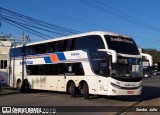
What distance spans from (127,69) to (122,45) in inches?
57.8

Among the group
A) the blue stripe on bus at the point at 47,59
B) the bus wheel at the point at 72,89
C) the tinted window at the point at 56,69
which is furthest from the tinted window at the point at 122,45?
the blue stripe on bus at the point at 47,59

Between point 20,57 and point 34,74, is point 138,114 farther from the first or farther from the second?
point 20,57

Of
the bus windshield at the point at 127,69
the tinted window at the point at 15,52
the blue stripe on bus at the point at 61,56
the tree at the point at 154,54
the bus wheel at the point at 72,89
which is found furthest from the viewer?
the tree at the point at 154,54

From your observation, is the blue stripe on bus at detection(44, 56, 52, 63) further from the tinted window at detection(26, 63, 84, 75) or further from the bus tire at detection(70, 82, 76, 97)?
the bus tire at detection(70, 82, 76, 97)

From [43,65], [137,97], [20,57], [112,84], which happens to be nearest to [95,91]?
[112,84]

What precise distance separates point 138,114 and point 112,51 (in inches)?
226

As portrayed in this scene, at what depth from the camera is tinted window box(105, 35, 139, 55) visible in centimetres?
2128

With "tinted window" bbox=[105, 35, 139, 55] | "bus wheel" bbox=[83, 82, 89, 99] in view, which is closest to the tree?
"tinted window" bbox=[105, 35, 139, 55]

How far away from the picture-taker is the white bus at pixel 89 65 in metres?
20.8

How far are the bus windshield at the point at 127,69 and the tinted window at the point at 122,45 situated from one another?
52cm

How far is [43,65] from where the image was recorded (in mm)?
26734

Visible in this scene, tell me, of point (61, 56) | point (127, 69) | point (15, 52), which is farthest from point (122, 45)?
point (15, 52)

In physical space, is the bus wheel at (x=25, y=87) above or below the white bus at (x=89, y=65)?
below

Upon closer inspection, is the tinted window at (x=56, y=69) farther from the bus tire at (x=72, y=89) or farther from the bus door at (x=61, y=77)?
the bus tire at (x=72, y=89)
